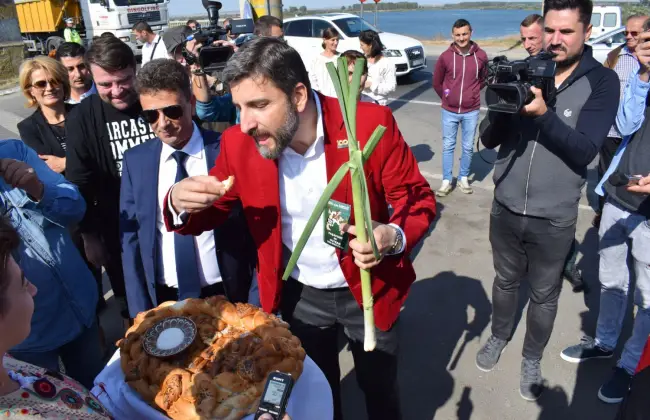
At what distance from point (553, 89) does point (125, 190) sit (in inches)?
85.5

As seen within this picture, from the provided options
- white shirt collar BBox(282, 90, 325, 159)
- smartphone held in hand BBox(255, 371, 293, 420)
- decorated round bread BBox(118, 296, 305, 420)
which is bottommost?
decorated round bread BBox(118, 296, 305, 420)

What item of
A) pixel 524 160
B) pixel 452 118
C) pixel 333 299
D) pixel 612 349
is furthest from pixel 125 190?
pixel 452 118

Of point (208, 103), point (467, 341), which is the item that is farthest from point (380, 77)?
point (467, 341)

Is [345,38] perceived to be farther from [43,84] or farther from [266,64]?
[266,64]

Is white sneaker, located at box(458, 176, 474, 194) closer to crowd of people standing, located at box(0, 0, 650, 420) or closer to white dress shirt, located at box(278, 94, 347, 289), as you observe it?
crowd of people standing, located at box(0, 0, 650, 420)

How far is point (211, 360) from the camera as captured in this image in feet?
5.17

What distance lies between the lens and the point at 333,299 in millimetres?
2174

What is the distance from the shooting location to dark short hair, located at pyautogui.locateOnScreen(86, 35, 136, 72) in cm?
269

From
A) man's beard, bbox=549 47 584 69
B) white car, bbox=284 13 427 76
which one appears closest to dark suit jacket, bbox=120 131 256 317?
man's beard, bbox=549 47 584 69

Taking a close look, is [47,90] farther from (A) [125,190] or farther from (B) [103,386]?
(B) [103,386]

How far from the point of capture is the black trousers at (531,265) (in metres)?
2.61

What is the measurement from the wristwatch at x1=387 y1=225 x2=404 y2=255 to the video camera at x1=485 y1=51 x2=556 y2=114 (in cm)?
82

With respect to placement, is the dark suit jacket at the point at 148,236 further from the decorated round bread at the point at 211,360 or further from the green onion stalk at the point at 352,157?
the green onion stalk at the point at 352,157

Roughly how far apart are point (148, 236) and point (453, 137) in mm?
4511
